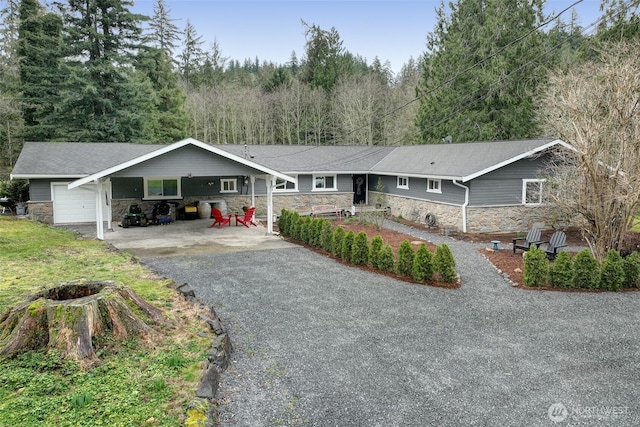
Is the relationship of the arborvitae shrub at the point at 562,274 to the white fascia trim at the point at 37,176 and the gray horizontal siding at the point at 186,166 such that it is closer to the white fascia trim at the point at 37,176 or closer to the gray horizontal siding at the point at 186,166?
the gray horizontal siding at the point at 186,166

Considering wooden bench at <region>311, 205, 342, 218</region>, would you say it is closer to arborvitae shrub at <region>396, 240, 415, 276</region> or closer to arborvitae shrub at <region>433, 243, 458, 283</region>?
arborvitae shrub at <region>396, 240, 415, 276</region>

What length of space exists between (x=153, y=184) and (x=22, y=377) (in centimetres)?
1497

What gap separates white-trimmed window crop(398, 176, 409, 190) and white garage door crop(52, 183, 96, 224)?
13.9 meters

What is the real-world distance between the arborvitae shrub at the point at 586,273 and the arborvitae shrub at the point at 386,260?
4.05 meters

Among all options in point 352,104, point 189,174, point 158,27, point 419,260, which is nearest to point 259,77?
point 158,27

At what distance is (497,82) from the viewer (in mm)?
→ 24297

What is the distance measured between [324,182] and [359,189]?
276 centimetres

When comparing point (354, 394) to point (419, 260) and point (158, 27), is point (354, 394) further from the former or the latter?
point (158, 27)

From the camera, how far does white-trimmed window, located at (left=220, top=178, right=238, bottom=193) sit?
1955 centimetres

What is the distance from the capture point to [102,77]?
975 inches

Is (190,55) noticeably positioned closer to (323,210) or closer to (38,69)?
(38,69)

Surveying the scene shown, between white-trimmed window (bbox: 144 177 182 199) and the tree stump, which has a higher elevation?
white-trimmed window (bbox: 144 177 182 199)

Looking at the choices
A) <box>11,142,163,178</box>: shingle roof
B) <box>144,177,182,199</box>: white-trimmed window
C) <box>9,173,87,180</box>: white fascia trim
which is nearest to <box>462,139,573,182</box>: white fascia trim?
<box>144,177,182,199</box>: white-trimmed window

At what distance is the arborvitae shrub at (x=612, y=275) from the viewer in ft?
29.8
